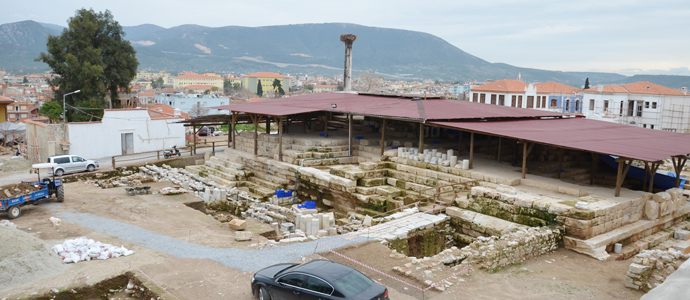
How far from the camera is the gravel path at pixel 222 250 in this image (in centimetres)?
1140

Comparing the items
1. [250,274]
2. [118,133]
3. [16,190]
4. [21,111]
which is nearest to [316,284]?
[250,274]

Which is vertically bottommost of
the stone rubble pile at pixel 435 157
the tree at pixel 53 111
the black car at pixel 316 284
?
the black car at pixel 316 284

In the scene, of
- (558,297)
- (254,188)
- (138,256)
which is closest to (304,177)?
(254,188)

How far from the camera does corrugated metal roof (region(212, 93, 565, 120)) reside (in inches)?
790

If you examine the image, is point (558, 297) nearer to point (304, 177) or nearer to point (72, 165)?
point (304, 177)

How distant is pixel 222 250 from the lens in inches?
490

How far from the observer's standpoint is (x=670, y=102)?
131ft

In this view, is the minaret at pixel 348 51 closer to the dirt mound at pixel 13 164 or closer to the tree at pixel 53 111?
the dirt mound at pixel 13 164

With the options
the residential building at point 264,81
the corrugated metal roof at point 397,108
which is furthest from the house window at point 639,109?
the residential building at point 264,81

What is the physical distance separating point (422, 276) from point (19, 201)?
15.0 m

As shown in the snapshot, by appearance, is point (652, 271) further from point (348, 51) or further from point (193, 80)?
point (193, 80)

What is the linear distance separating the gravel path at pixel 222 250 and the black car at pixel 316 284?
6.28ft

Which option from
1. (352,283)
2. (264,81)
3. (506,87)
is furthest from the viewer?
(264,81)

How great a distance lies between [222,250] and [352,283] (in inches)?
218
